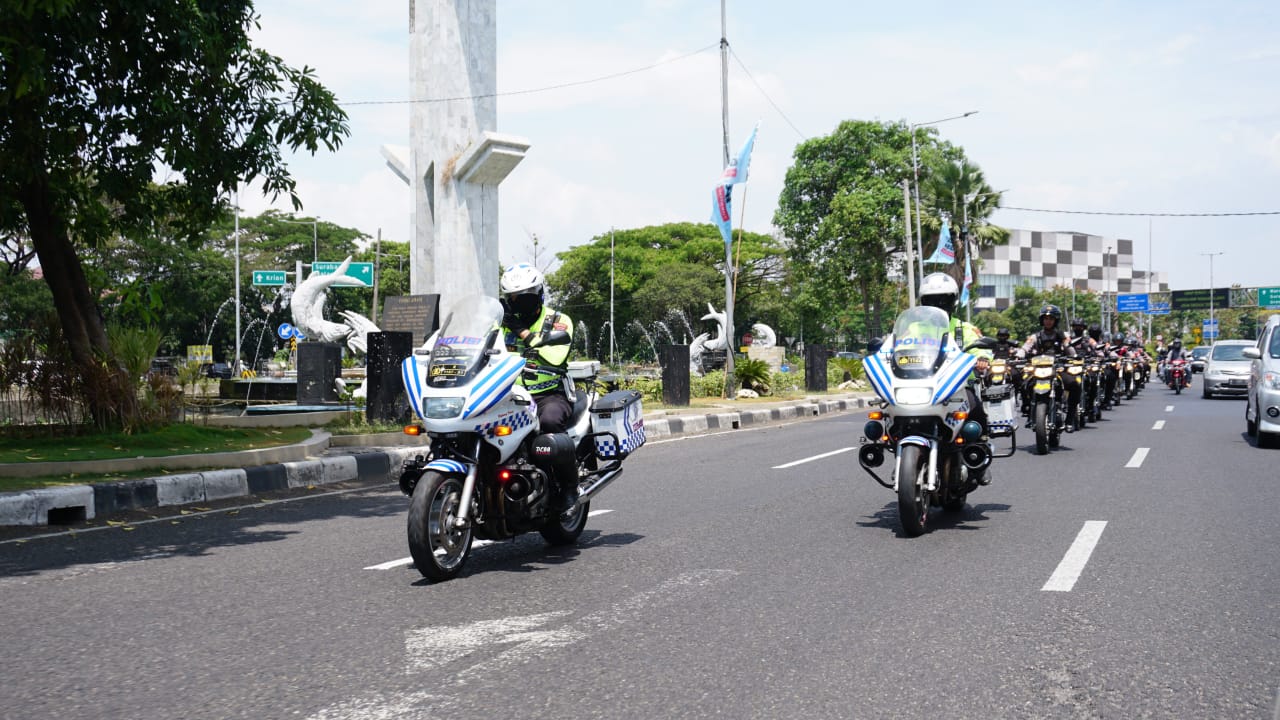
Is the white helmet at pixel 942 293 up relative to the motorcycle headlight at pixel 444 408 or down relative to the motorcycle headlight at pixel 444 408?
up

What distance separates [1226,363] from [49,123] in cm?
2597

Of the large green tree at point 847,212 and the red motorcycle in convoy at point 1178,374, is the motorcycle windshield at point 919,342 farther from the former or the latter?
the large green tree at point 847,212

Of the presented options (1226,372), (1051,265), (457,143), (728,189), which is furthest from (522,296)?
(1051,265)

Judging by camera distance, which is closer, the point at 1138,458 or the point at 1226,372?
the point at 1138,458

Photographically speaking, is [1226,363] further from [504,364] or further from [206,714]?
[206,714]

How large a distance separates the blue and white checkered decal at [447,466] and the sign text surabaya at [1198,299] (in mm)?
87844

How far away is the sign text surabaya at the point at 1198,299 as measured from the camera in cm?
8312

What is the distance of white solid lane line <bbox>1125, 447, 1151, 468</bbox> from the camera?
11.0 m

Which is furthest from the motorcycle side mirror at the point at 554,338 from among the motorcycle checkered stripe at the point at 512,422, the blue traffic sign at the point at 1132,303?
the blue traffic sign at the point at 1132,303

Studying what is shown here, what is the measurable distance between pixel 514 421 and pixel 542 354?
0.50m

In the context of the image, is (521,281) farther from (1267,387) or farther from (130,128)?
(1267,387)

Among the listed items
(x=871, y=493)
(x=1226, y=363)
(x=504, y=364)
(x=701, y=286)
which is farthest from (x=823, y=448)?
(x=701, y=286)

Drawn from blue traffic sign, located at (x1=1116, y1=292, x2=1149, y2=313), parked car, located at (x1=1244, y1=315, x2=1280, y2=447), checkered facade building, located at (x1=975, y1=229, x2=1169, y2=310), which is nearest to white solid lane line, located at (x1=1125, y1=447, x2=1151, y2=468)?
parked car, located at (x1=1244, y1=315, x2=1280, y2=447)

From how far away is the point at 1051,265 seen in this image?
4077 inches
